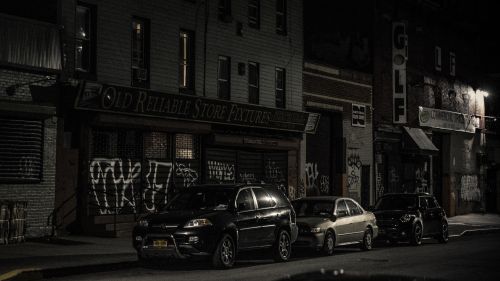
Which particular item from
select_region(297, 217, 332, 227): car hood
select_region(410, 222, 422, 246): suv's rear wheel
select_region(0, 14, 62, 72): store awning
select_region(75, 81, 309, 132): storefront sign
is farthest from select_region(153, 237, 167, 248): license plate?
select_region(410, 222, 422, 246): suv's rear wheel

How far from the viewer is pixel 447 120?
41719 mm

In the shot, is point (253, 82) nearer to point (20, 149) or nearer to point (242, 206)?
point (20, 149)

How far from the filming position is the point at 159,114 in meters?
23.8

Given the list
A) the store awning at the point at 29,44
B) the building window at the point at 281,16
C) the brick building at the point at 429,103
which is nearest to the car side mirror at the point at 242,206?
the store awning at the point at 29,44

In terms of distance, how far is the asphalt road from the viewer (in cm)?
1412

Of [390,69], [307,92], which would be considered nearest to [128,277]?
[307,92]

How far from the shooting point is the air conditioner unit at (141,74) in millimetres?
23969

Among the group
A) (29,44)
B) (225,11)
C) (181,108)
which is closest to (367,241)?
(181,108)

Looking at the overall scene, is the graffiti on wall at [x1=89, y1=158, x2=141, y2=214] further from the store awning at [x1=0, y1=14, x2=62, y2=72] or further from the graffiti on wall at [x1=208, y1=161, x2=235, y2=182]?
the graffiti on wall at [x1=208, y1=161, x2=235, y2=182]

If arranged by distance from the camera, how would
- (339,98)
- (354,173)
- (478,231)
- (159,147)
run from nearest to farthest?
(159,147), (478,231), (339,98), (354,173)

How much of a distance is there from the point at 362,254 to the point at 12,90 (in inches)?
397

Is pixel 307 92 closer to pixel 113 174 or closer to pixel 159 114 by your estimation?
pixel 159 114

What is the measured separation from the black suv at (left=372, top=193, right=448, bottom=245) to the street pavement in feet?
25.3

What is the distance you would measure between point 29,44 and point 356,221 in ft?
32.6
